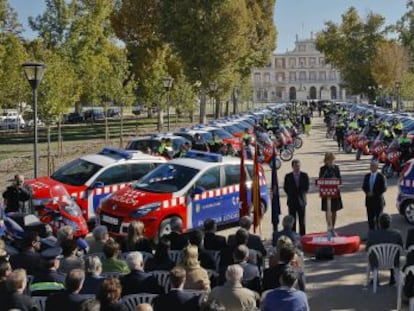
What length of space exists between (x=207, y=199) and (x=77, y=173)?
10.2 ft

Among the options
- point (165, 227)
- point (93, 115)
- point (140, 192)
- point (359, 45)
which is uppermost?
point (359, 45)

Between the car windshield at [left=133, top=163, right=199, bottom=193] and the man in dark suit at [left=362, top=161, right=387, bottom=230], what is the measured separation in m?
3.41

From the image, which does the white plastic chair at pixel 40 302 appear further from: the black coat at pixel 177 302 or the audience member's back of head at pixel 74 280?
the black coat at pixel 177 302

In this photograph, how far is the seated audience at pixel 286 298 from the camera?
635cm

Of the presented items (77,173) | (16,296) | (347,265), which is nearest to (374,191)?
(347,265)

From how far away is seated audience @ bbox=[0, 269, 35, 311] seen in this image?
6.35 meters

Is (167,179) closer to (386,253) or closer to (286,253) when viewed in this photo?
(386,253)

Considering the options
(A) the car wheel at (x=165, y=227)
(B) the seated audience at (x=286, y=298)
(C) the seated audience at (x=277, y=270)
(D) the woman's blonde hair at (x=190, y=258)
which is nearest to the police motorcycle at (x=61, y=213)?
(A) the car wheel at (x=165, y=227)

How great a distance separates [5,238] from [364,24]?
70765 mm

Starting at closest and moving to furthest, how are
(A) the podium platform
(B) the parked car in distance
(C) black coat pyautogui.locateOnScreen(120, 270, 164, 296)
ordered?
(C) black coat pyautogui.locateOnScreen(120, 270, 164, 296)
(A) the podium platform
(B) the parked car in distance

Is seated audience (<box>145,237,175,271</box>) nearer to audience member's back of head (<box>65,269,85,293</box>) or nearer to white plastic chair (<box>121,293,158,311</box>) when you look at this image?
white plastic chair (<box>121,293,158,311</box>)

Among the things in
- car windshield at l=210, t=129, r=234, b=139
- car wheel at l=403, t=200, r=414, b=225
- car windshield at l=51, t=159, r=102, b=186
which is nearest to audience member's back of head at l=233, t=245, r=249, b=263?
car windshield at l=51, t=159, r=102, b=186

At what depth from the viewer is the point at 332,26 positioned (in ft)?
264

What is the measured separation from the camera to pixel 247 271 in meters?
7.57
